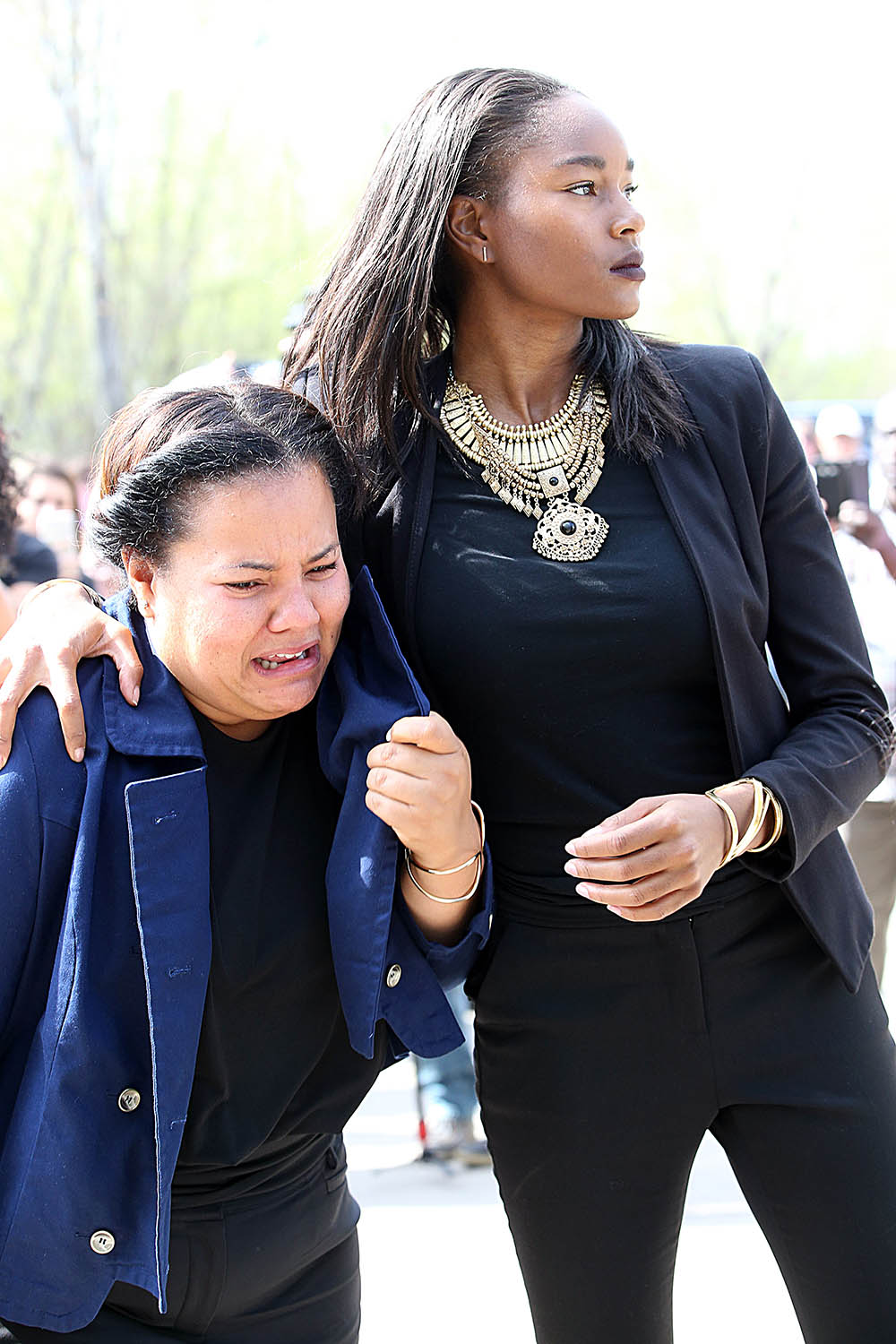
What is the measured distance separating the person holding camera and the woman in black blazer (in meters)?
2.29

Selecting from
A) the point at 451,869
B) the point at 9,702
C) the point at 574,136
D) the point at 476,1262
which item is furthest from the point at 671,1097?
the point at 476,1262

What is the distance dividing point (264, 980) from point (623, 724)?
1.96 ft

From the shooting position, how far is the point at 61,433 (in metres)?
29.3

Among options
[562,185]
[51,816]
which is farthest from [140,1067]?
[562,185]

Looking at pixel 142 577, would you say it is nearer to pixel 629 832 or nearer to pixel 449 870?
pixel 449 870

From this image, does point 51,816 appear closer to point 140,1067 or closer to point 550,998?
point 140,1067

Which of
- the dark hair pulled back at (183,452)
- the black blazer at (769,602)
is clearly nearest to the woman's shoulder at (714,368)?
the black blazer at (769,602)

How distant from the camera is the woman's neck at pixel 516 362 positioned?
2.08 meters

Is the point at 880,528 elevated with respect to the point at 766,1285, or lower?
elevated

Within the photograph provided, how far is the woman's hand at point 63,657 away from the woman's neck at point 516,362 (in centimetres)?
68

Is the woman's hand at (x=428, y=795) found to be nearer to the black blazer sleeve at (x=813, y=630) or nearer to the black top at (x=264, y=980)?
the black top at (x=264, y=980)

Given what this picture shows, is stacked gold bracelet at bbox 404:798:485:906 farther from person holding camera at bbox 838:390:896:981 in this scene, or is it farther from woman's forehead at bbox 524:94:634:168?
person holding camera at bbox 838:390:896:981

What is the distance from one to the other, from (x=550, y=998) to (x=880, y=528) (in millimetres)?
2944

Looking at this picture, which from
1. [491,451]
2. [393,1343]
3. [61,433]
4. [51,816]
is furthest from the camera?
[61,433]
